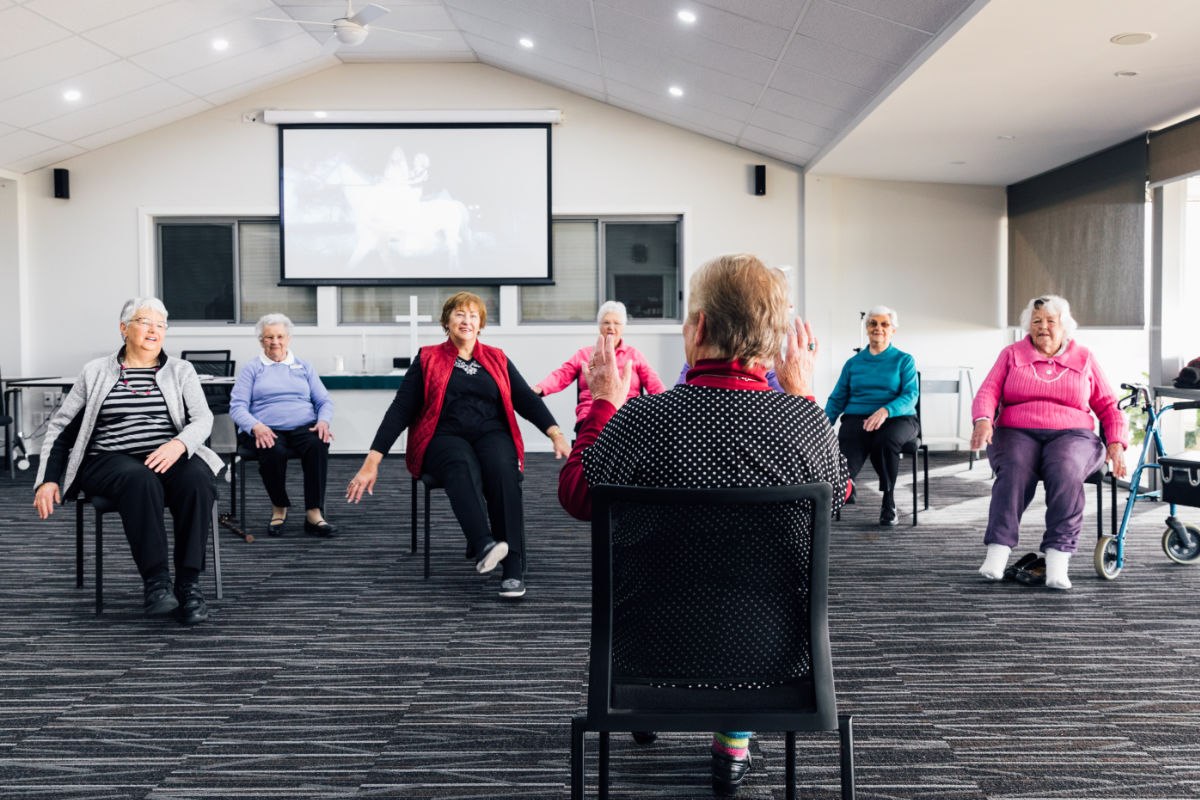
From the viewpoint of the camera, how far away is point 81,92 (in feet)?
23.3

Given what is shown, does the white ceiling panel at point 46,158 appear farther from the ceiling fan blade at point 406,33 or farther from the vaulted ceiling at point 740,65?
the ceiling fan blade at point 406,33

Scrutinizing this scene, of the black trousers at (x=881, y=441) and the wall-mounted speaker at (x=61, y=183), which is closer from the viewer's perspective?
the black trousers at (x=881, y=441)

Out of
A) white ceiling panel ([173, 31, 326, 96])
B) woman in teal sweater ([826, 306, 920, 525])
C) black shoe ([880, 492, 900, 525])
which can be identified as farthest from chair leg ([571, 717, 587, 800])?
white ceiling panel ([173, 31, 326, 96])

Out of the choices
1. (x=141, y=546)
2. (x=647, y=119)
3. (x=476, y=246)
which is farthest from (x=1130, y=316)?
(x=141, y=546)

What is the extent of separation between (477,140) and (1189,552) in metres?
6.47

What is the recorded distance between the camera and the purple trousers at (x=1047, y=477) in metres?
3.71

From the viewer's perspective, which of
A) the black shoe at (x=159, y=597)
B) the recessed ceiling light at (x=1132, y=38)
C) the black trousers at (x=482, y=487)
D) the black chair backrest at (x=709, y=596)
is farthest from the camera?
the recessed ceiling light at (x=1132, y=38)

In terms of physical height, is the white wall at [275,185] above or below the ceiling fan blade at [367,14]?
below

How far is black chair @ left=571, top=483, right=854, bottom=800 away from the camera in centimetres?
142

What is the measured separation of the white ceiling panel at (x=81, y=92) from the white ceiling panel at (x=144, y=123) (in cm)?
69

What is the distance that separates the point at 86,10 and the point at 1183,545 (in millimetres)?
6917

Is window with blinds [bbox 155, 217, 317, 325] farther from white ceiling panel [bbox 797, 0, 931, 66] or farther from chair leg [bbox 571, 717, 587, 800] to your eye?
chair leg [bbox 571, 717, 587, 800]

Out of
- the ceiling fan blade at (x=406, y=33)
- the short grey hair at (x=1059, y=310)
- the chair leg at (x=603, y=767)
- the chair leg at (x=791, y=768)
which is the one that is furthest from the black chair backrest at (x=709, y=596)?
the ceiling fan blade at (x=406, y=33)

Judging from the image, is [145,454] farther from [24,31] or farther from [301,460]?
[24,31]
